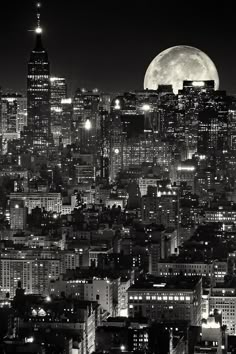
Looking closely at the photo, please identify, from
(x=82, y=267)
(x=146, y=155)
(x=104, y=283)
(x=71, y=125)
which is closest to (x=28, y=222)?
(x=82, y=267)

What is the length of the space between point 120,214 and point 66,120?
926 centimetres

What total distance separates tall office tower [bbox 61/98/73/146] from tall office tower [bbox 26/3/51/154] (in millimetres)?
409

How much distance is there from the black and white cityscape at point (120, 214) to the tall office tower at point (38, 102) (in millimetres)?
26

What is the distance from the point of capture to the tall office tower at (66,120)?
2884 centimetres

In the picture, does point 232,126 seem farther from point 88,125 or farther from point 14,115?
point 14,115

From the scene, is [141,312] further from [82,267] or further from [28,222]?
[28,222]

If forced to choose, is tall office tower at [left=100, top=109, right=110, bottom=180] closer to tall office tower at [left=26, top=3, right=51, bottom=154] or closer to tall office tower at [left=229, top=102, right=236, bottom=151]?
tall office tower at [left=26, top=3, right=51, bottom=154]

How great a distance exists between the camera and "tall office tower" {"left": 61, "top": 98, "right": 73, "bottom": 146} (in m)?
28.8

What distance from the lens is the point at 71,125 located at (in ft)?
95.9

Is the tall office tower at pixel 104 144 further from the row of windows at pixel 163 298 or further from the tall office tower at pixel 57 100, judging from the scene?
the row of windows at pixel 163 298

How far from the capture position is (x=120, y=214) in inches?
797

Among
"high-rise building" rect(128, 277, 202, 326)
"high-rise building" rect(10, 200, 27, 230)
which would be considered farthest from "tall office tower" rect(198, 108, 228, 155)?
"high-rise building" rect(128, 277, 202, 326)

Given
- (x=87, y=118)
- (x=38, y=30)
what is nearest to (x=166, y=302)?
(x=38, y=30)

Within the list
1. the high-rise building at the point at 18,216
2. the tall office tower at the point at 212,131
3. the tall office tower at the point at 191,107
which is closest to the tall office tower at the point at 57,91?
the tall office tower at the point at 191,107
